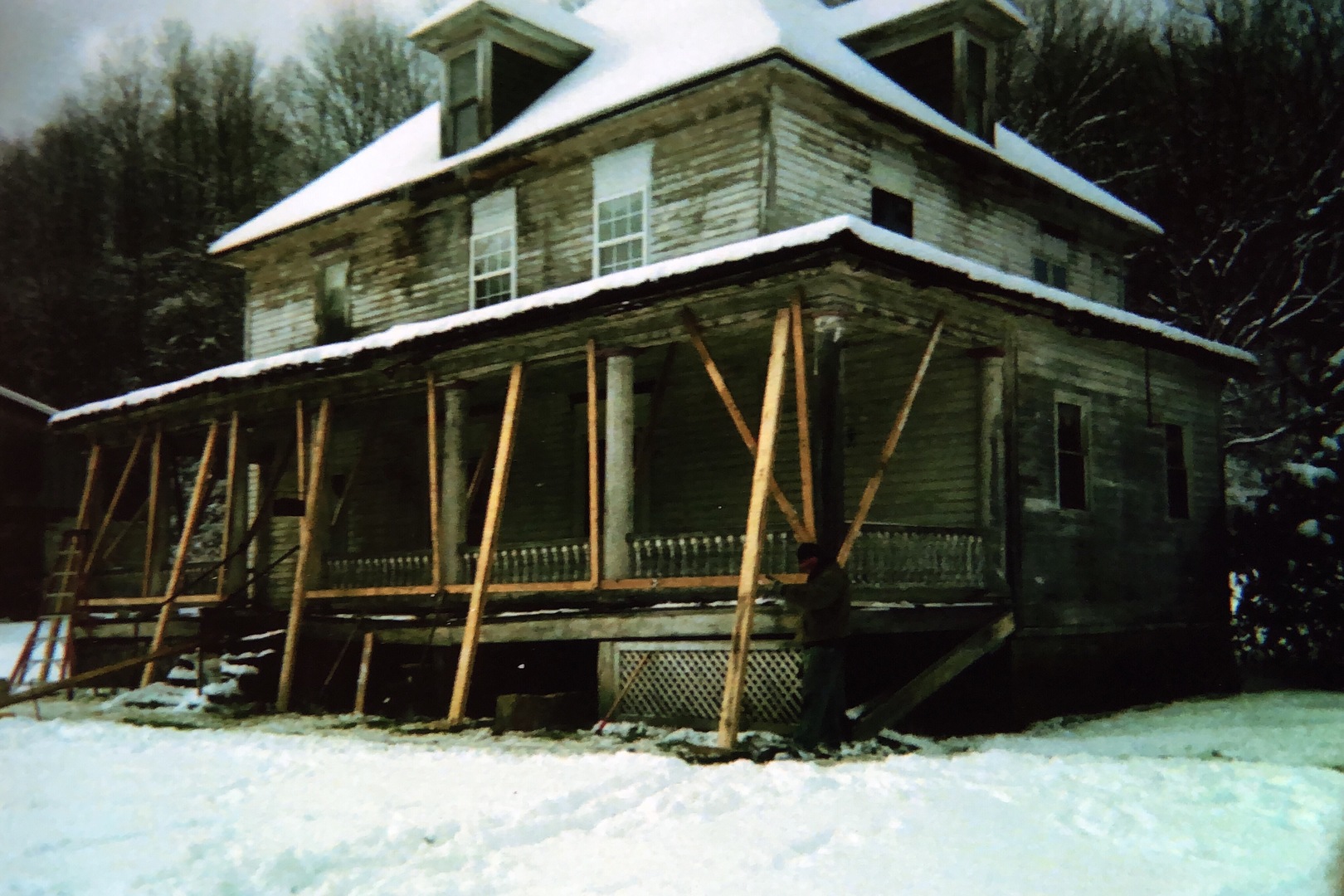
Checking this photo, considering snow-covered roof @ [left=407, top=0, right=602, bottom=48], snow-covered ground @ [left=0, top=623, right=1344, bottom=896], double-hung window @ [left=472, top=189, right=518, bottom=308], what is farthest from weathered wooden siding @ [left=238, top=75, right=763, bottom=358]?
snow-covered ground @ [left=0, top=623, right=1344, bottom=896]

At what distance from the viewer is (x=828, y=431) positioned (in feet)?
38.7

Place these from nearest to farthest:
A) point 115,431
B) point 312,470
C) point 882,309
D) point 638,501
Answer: point 882,309 < point 312,470 < point 638,501 < point 115,431

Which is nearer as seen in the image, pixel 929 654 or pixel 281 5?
pixel 929 654

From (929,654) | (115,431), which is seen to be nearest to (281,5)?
(115,431)

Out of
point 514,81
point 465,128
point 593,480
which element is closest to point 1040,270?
point 514,81

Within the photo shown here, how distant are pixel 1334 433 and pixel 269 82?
118 feet

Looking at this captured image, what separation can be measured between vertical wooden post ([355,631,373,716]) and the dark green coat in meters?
6.89

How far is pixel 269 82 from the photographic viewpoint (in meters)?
42.5

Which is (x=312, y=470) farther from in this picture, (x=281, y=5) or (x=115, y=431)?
(x=281, y=5)

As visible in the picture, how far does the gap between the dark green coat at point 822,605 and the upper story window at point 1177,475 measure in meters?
9.49

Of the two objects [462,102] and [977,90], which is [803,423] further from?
[462,102]

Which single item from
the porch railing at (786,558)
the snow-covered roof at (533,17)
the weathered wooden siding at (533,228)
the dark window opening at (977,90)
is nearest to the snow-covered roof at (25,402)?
the weathered wooden siding at (533,228)

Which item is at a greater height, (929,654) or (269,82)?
(269,82)

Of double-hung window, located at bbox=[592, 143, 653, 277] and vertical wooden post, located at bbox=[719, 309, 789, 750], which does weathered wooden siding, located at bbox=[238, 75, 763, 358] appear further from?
vertical wooden post, located at bbox=[719, 309, 789, 750]
